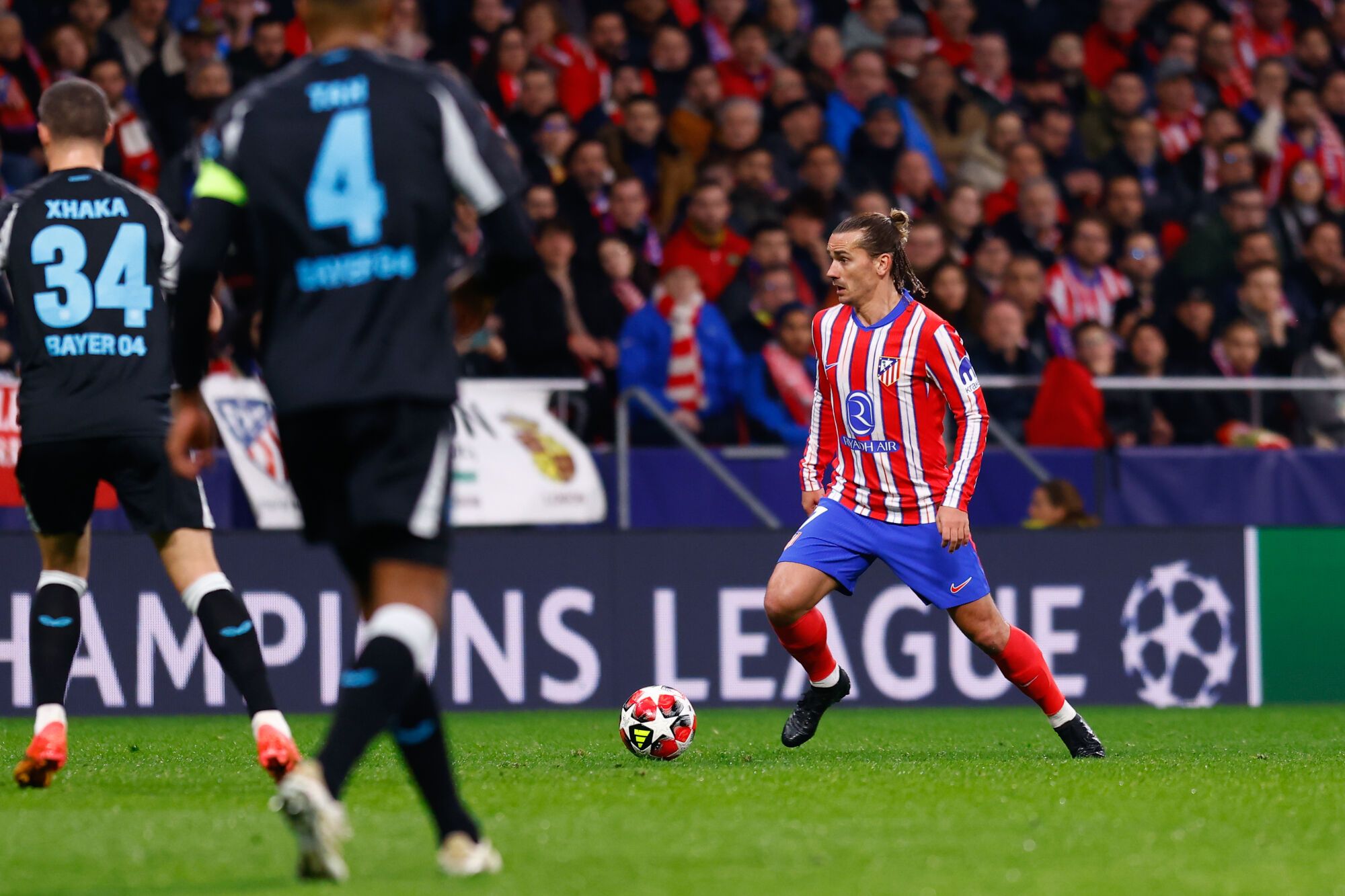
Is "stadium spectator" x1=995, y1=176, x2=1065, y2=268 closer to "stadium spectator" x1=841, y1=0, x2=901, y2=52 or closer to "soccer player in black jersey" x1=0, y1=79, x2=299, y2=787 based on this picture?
"stadium spectator" x1=841, y1=0, x2=901, y2=52

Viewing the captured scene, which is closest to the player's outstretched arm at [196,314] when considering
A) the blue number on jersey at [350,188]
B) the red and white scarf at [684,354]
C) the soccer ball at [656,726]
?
the blue number on jersey at [350,188]

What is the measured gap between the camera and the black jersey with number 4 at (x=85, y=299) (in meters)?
6.35

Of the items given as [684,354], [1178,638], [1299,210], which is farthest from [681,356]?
[1299,210]

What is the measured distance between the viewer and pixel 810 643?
7.78 m

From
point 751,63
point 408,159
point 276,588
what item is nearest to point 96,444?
point 408,159

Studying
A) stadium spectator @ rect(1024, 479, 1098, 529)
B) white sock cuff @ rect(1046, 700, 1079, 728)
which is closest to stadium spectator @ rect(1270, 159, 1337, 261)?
stadium spectator @ rect(1024, 479, 1098, 529)

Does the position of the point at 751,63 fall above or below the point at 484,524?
above

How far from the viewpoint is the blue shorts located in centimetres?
747

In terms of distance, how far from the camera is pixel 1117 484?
12.3 metres

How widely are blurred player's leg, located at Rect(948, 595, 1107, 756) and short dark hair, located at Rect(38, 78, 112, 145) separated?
11.4ft

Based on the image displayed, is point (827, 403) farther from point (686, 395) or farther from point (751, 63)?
point (751, 63)

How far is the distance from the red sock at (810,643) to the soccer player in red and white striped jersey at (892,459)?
20 mm

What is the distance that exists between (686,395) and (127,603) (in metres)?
3.48

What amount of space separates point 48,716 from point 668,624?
547cm
